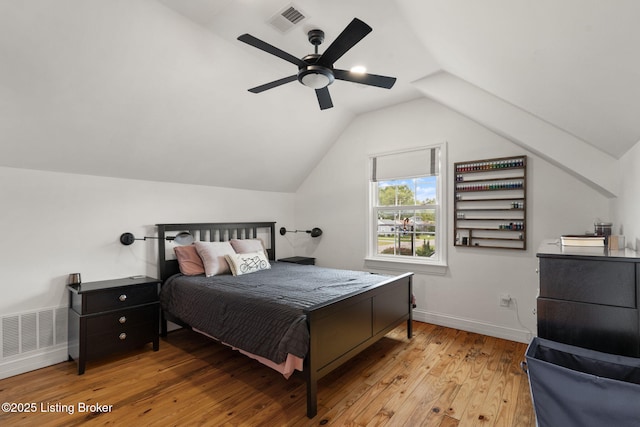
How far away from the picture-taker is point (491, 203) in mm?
3406

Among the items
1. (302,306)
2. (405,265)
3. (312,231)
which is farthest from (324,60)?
(312,231)

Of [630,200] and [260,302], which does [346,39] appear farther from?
[630,200]

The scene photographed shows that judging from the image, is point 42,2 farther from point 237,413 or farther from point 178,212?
point 237,413

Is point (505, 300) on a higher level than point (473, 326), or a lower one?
higher

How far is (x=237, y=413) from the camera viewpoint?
2098 mm

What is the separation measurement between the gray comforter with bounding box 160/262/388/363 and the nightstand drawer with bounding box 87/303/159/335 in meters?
0.23

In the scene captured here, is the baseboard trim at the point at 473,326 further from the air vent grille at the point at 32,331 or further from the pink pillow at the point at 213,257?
the air vent grille at the point at 32,331

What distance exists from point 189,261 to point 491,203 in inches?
Result: 134

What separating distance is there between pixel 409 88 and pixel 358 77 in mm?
1636

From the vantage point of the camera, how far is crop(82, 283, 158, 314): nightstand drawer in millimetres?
2670

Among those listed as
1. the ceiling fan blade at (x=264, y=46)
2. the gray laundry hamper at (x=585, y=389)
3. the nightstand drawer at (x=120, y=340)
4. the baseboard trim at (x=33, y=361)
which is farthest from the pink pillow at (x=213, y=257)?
the gray laundry hamper at (x=585, y=389)

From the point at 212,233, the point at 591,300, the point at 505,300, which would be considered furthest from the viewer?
the point at 212,233

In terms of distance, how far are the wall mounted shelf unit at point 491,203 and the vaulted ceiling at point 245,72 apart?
498mm

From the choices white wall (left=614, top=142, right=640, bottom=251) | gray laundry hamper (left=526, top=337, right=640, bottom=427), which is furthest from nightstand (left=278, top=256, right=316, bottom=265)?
white wall (left=614, top=142, right=640, bottom=251)
